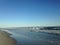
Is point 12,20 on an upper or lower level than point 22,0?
lower

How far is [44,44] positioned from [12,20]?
0.83 m

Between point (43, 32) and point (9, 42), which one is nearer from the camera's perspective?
point (9, 42)

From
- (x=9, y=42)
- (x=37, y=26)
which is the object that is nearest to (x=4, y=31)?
(x=9, y=42)

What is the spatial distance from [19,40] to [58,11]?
Answer: 1010mm

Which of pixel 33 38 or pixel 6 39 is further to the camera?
pixel 33 38

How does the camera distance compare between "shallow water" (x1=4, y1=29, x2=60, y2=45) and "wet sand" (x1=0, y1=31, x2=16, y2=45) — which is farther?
"shallow water" (x1=4, y1=29, x2=60, y2=45)

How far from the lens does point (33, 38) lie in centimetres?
276

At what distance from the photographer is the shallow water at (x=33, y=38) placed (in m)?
2.72

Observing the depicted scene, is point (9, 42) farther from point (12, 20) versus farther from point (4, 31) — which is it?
point (12, 20)

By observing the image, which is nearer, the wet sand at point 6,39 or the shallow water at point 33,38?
the wet sand at point 6,39

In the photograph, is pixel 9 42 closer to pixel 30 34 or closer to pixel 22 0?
pixel 30 34

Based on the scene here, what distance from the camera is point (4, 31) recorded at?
2.72m

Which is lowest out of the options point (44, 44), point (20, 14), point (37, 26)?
point (44, 44)

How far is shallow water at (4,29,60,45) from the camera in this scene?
8.91 ft
